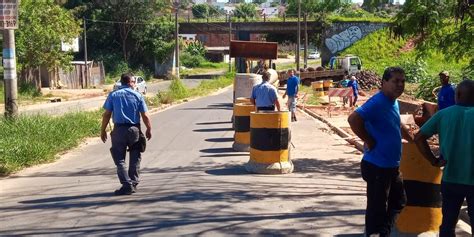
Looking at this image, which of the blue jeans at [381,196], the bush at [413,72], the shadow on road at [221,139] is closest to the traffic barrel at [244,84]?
the shadow on road at [221,139]

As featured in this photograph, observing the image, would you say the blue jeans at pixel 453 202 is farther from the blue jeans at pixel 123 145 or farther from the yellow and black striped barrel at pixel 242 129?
the yellow and black striped barrel at pixel 242 129

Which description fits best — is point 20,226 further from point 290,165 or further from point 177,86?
point 177,86

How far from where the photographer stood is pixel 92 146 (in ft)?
51.8

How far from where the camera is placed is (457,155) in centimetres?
546

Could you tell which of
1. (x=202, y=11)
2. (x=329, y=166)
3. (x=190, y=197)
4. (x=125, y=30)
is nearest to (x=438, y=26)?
(x=329, y=166)

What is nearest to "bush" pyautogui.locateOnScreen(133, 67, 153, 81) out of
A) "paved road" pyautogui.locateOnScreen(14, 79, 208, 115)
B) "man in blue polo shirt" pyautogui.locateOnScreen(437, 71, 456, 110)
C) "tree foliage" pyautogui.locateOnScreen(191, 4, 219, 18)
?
"paved road" pyautogui.locateOnScreen(14, 79, 208, 115)

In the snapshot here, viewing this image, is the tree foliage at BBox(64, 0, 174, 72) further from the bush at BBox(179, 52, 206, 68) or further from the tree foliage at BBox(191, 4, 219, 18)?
the tree foliage at BBox(191, 4, 219, 18)

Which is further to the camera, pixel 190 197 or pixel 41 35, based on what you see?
pixel 41 35

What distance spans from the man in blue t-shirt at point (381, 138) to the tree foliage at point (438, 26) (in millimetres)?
4882

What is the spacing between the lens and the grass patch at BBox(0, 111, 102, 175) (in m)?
11.8

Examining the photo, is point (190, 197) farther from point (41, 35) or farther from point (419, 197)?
point (41, 35)

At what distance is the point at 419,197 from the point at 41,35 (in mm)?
39573

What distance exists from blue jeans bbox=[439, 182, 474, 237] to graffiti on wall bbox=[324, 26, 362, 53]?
204ft

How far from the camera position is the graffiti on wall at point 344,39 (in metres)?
66.4
